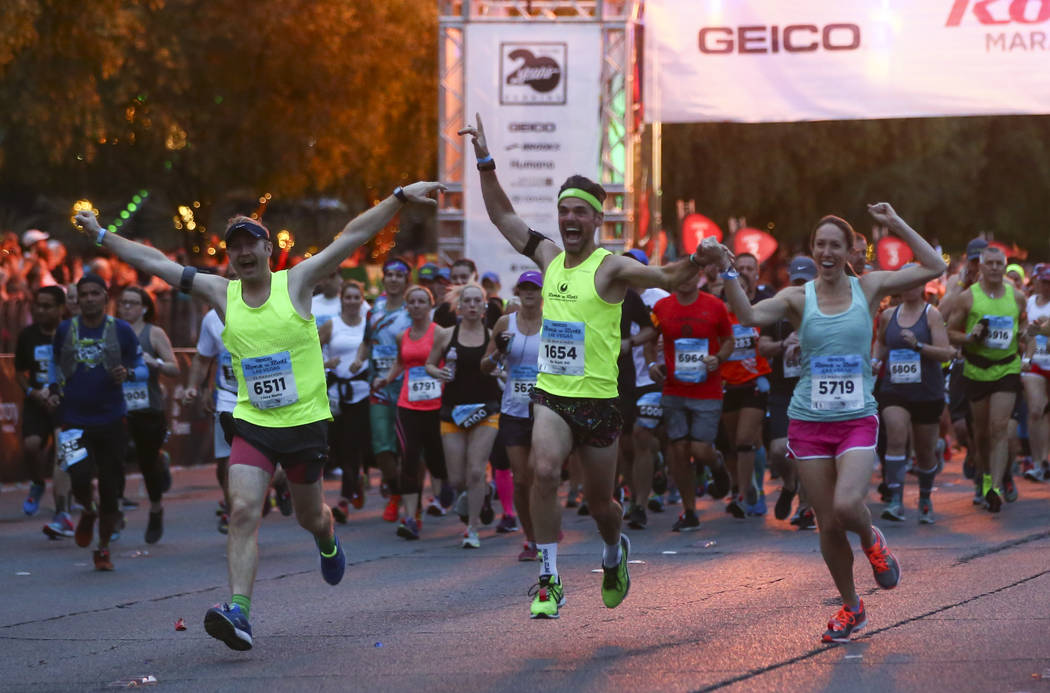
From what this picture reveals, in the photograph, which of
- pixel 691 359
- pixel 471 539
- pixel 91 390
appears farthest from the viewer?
pixel 691 359

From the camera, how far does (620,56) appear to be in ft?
68.3

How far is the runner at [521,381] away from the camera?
11.2 m

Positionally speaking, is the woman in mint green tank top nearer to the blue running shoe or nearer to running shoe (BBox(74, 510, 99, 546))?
the blue running shoe

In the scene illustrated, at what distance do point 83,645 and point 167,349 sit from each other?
189 inches

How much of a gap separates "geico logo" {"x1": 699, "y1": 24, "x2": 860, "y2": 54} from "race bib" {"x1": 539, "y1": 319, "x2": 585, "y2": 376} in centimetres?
1229

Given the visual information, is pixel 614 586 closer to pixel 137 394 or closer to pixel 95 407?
pixel 95 407

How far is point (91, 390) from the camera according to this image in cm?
1135

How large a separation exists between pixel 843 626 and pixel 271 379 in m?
2.72

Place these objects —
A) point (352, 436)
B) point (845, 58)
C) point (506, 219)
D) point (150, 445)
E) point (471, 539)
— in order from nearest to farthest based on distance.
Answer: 1. point (506, 219)
2. point (471, 539)
3. point (150, 445)
4. point (352, 436)
5. point (845, 58)

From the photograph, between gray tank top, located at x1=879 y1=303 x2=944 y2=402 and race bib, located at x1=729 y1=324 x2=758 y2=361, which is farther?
race bib, located at x1=729 y1=324 x2=758 y2=361

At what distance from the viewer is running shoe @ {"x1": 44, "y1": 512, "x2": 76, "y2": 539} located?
1304cm

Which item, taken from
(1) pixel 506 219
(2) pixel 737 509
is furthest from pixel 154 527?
(1) pixel 506 219

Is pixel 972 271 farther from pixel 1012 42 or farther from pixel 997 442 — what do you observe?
pixel 1012 42

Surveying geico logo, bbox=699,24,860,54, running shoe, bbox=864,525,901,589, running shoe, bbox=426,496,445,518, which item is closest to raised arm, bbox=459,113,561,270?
running shoe, bbox=864,525,901,589
